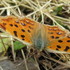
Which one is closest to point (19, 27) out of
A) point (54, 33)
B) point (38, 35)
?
point (38, 35)

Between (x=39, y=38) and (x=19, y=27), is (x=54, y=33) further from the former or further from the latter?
(x=19, y=27)

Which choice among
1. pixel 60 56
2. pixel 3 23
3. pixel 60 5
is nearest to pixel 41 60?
pixel 60 56

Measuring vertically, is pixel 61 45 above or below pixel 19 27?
below

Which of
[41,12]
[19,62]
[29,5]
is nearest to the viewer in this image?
[19,62]

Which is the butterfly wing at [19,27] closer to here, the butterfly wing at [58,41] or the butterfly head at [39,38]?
the butterfly head at [39,38]

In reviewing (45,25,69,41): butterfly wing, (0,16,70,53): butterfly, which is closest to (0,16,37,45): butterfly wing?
(0,16,70,53): butterfly

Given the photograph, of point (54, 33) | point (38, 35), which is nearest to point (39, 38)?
point (38, 35)

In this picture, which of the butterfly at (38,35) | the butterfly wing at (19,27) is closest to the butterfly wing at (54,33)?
the butterfly at (38,35)

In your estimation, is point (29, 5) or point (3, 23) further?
point (29, 5)

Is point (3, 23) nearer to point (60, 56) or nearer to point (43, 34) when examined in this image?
point (43, 34)
